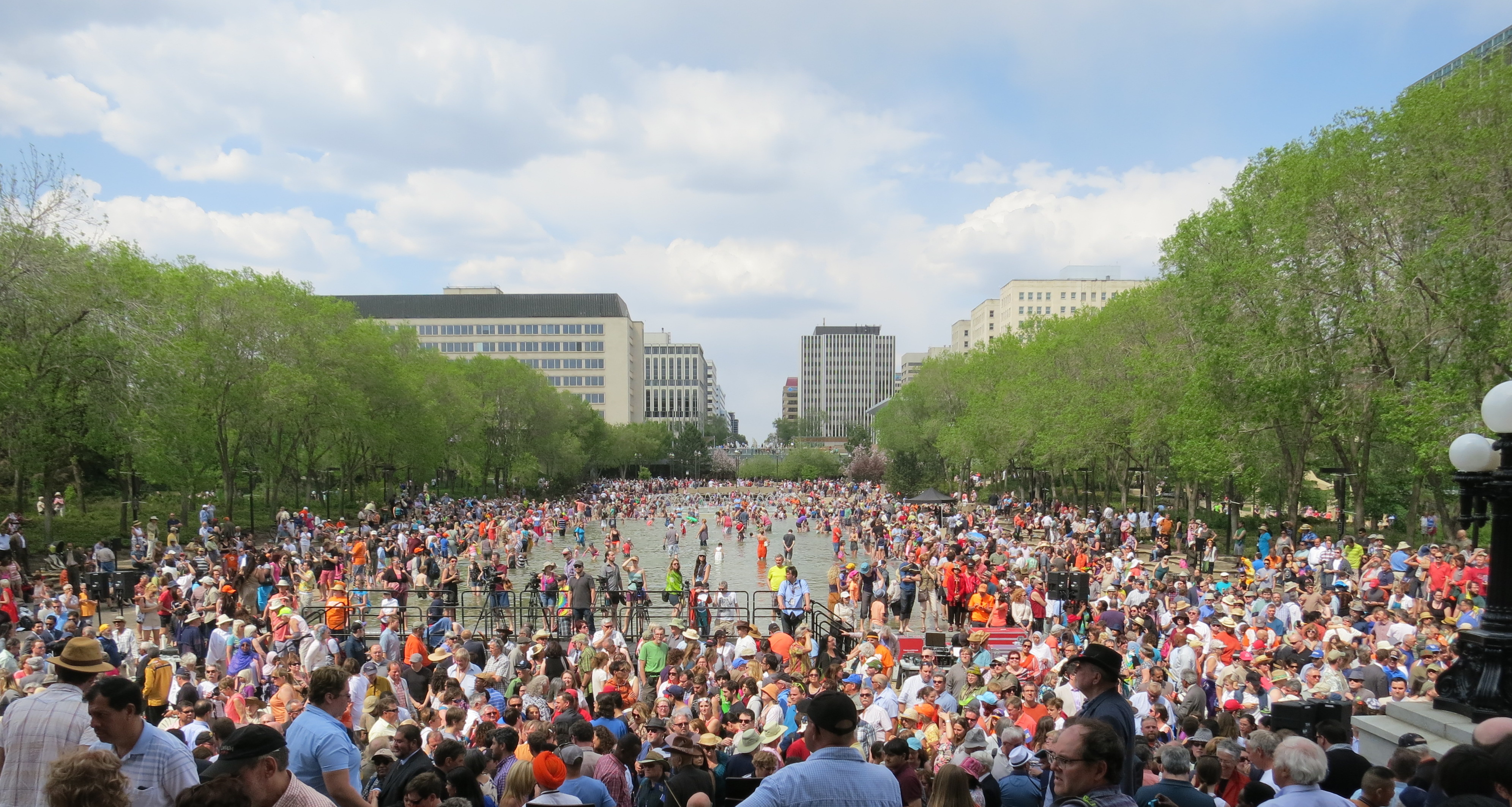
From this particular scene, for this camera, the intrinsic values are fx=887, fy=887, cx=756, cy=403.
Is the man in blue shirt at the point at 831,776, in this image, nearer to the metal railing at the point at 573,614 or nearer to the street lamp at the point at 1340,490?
the metal railing at the point at 573,614

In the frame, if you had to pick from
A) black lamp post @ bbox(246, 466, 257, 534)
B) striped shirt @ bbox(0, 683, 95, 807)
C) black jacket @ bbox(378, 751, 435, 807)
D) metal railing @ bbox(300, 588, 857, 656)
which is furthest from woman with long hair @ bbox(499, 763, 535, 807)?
black lamp post @ bbox(246, 466, 257, 534)

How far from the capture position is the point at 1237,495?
38219 millimetres

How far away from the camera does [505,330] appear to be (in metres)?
130

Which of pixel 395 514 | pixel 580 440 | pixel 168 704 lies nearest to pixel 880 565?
pixel 168 704

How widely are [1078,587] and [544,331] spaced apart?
119 m

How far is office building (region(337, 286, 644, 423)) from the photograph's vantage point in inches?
5020

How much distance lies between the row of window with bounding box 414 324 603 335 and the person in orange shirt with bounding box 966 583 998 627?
390 ft

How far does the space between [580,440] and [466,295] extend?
54921 millimetres

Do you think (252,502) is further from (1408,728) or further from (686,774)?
(1408,728)

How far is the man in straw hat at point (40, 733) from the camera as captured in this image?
4.02 meters

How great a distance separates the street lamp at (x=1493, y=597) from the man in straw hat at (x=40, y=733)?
26.1 feet

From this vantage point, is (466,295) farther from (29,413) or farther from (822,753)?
(822,753)

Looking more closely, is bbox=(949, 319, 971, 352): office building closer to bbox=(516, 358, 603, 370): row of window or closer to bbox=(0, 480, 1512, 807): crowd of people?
bbox=(516, 358, 603, 370): row of window

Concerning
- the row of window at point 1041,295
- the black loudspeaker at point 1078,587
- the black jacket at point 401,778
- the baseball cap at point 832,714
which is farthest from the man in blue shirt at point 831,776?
the row of window at point 1041,295
